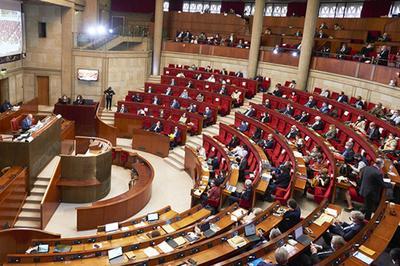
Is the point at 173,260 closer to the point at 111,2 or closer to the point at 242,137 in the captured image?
the point at 242,137

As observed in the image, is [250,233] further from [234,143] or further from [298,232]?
[234,143]

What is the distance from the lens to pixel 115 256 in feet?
21.1

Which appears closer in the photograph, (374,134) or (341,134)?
(374,134)

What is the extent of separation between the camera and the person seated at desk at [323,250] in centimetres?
587

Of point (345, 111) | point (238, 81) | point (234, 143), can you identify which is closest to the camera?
point (234, 143)

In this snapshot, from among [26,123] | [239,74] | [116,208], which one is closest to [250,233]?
[116,208]

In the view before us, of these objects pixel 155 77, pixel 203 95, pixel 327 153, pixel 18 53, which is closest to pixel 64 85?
pixel 18 53

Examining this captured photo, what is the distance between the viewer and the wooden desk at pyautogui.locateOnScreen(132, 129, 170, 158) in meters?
14.8

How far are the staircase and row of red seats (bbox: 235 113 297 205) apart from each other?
6.03m

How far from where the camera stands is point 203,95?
1756cm

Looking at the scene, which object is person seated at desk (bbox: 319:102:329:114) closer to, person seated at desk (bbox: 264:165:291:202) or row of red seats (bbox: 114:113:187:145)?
row of red seats (bbox: 114:113:187:145)

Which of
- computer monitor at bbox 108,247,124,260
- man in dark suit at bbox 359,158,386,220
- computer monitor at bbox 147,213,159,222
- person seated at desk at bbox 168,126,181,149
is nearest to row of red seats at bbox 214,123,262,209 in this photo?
person seated at desk at bbox 168,126,181,149

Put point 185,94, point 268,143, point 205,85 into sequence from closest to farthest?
point 268,143 < point 185,94 < point 205,85

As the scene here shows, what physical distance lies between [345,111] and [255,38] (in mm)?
7442
